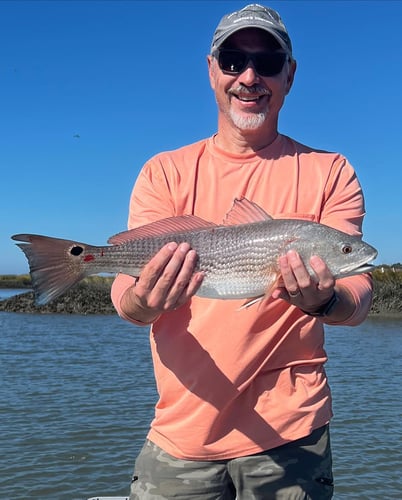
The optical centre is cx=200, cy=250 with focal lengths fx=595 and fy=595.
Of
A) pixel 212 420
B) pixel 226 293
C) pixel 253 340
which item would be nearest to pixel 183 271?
pixel 226 293

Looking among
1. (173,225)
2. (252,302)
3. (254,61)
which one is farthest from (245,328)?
(254,61)

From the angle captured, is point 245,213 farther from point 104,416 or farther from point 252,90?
point 104,416

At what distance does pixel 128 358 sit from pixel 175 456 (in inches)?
645

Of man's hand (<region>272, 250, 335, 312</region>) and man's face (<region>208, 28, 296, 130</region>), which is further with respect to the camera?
man's face (<region>208, 28, 296, 130</region>)

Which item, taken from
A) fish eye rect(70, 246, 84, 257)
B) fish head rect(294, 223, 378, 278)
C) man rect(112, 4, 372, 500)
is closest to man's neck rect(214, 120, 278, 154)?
man rect(112, 4, 372, 500)

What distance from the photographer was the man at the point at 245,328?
3707mm

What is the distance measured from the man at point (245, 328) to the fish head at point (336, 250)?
0.41 feet

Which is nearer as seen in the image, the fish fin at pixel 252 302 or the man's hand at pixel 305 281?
the man's hand at pixel 305 281

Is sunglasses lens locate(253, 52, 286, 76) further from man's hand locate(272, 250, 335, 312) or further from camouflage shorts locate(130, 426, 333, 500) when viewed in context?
camouflage shorts locate(130, 426, 333, 500)

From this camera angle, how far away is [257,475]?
12.2 feet

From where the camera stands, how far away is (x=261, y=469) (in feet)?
12.2

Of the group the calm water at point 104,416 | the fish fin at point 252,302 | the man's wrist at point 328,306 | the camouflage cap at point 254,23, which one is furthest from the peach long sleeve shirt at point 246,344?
the calm water at point 104,416

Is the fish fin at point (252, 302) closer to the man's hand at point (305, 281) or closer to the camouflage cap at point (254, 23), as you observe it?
the man's hand at point (305, 281)

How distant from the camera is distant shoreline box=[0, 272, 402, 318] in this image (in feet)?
116
